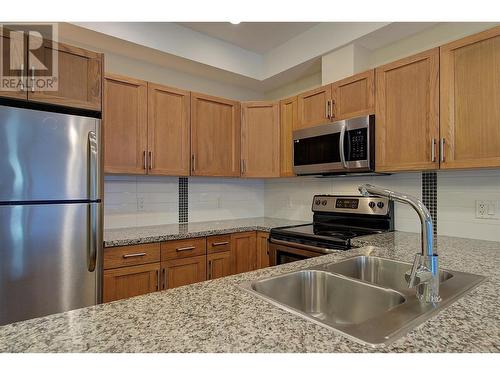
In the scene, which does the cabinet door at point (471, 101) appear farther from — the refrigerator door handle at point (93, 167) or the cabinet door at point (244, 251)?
the refrigerator door handle at point (93, 167)

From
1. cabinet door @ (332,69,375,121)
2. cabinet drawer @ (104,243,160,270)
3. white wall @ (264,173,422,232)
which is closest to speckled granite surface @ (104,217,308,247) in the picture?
cabinet drawer @ (104,243,160,270)

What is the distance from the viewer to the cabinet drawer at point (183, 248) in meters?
2.18

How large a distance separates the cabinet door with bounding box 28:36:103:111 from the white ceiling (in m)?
1.10

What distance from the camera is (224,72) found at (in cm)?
303

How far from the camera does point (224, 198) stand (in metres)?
3.24

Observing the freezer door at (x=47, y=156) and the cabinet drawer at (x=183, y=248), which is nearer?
the freezer door at (x=47, y=156)

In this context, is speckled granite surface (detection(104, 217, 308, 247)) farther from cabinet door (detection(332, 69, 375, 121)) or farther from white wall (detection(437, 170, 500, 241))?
white wall (detection(437, 170, 500, 241))

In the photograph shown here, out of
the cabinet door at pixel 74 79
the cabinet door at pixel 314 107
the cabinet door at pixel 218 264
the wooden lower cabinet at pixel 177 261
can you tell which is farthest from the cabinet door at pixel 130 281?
the cabinet door at pixel 314 107

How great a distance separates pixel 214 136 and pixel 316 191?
1175mm

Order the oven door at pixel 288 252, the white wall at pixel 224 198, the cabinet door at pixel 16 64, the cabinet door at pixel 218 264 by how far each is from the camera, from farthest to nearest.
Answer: the white wall at pixel 224 198
the cabinet door at pixel 218 264
the oven door at pixel 288 252
the cabinet door at pixel 16 64

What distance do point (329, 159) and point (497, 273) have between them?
4.57 ft

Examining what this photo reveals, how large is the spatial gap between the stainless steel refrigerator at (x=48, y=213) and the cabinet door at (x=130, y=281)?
0.14m

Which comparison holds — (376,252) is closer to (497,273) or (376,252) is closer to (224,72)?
(497,273)
